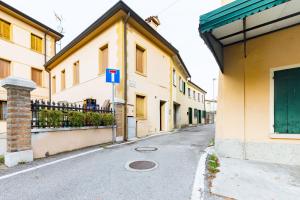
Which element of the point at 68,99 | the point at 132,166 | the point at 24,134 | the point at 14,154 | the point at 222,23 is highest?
the point at 222,23

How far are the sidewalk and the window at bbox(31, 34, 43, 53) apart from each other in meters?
19.0

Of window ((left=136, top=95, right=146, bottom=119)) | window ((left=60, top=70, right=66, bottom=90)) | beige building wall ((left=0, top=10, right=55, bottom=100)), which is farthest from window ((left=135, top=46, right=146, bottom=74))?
beige building wall ((left=0, top=10, right=55, bottom=100))

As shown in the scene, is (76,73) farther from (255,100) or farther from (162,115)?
(255,100)

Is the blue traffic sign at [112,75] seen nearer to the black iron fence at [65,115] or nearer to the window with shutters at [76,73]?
the black iron fence at [65,115]

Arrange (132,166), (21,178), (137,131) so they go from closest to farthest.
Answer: (21,178)
(132,166)
(137,131)

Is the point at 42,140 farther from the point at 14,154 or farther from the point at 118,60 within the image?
the point at 118,60

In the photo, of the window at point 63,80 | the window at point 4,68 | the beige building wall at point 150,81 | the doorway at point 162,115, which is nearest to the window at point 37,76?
the window at point 4,68

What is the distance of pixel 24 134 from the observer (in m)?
4.80

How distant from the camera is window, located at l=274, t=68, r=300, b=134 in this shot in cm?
452

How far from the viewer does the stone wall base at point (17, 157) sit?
4.51 meters

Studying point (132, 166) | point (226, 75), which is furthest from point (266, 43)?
point (132, 166)

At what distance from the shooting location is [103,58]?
1027cm

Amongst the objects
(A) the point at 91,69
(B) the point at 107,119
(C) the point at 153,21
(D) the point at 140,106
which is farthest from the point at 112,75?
(C) the point at 153,21

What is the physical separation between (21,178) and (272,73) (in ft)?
21.8
